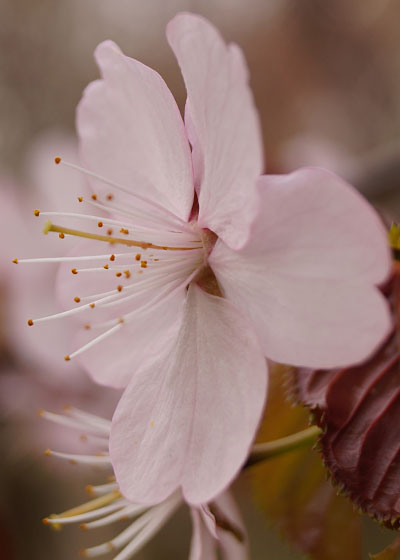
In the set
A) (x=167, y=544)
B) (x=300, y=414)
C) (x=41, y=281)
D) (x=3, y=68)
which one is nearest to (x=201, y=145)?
(x=300, y=414)

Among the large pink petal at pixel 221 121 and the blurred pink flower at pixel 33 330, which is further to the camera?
the blurred pink flower at pixel 33 330

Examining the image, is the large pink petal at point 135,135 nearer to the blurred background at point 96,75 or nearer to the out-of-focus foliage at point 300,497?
the out-of-focus foliage at point 300,497

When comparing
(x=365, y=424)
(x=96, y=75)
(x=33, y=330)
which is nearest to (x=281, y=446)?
(x=365, y=424)

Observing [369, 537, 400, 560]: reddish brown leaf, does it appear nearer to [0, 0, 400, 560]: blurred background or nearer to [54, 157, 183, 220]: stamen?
[54, 157, 183, 220]: stamen

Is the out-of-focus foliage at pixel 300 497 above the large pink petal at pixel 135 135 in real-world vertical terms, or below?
below

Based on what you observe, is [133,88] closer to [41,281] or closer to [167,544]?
[41,281]

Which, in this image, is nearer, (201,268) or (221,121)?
(221,121)

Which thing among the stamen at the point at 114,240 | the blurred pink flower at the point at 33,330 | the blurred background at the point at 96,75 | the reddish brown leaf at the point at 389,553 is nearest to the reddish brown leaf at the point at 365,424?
the reddish brown leaf at the point at 389,553

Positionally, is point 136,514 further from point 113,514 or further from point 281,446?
point 281,446
